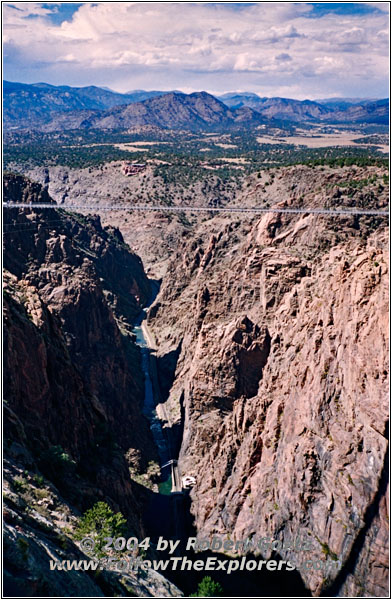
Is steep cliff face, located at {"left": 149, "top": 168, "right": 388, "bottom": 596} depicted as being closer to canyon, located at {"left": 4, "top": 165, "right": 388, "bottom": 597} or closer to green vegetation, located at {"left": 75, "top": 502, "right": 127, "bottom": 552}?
canyon, located at {"left": 4, "top": 165, "right": 388, "bottom": 597}

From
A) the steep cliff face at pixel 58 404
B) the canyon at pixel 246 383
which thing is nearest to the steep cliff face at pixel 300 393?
the canyon at pixel 246 383

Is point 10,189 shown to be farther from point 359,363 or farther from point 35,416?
point 359,363

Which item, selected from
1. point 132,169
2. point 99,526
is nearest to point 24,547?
point 99,526

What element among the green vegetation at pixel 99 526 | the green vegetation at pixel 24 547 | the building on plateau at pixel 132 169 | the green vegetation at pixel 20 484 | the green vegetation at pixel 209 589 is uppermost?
the building on plateau at pixel 132 169

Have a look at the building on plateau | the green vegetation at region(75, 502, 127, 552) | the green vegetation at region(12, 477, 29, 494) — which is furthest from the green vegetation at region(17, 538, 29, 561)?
the building on plateau

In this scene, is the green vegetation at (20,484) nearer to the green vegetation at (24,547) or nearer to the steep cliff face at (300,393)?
the green vegetation at (24,547)

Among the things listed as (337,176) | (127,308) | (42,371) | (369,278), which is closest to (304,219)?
(337,176)
